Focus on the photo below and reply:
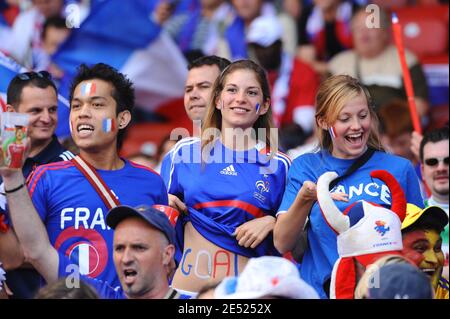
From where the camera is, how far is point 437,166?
8227 mm

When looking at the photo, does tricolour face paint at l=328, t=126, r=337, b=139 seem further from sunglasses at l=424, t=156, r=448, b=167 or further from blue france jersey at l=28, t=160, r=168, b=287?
sunglasses at l=424, t=156, r=448, b=167

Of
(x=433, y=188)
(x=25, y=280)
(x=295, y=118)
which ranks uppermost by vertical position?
(x=295, y=118)

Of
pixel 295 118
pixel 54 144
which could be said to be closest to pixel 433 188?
pixel 54 144

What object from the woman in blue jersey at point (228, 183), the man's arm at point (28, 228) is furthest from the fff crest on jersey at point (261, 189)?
the man's arm at point (28, 228)

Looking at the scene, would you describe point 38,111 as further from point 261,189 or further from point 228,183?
point 261,189

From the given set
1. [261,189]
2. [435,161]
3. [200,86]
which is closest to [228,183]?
[261,189]

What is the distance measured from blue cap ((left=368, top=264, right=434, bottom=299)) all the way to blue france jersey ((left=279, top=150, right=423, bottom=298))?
115cm

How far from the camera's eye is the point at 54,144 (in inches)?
296

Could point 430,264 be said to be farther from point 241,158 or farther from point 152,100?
point 152,100

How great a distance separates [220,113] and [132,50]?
4330 mm

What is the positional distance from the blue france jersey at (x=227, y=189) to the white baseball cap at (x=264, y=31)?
15.7 feet

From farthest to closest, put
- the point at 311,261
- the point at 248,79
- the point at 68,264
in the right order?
the point at 248,79 < the point at 311,261 < the point at 68,264

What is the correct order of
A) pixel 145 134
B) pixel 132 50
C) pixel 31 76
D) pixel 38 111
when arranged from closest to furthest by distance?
1. pixel 38 111
2. pixel 31 76
3. pixel 132 50
4. pixel 145 134

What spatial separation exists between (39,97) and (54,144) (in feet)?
0.98
